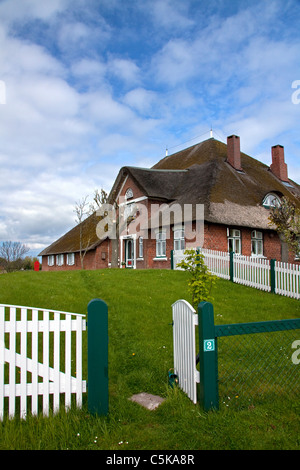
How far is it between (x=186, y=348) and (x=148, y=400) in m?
0.88

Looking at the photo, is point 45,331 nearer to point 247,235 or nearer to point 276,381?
point 276,381

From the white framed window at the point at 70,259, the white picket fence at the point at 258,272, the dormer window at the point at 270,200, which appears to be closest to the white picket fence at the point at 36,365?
the white picket fence at the point at 258,272

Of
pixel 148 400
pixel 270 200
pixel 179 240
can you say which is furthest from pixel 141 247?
pixel 148 400

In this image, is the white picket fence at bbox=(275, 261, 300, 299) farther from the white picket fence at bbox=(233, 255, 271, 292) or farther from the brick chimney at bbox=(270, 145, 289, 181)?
the brick chimney at bbox=(270, 145, 289, 181)

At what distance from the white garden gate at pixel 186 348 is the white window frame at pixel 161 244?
54.1ft

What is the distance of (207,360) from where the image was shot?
401 centimetres

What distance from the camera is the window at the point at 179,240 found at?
801 inches

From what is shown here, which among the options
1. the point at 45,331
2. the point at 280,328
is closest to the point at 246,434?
the point at 280,328

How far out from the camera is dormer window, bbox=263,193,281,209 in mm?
23281

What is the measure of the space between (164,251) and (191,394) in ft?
56.9

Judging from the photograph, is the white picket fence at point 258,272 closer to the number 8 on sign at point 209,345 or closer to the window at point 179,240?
the window at point 179,240

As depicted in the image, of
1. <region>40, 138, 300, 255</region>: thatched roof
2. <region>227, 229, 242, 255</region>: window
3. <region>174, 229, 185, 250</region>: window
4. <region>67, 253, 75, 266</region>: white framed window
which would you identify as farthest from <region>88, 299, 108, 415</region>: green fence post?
<region>67, 253, 75, 266</region>: white framed window

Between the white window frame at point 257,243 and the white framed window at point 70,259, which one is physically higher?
the white window frame at point 257,243

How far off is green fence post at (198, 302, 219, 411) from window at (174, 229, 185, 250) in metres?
16.2
